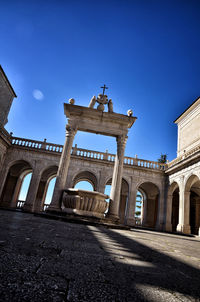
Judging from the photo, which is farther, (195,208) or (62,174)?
(195,208)

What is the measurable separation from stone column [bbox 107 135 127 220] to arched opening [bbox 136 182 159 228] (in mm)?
13278

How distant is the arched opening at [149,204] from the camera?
72.5ft

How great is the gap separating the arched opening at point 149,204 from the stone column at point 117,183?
1328cm

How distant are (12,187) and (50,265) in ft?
77.0

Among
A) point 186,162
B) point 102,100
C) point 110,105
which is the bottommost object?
point 186,162

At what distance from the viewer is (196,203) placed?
20469 mm

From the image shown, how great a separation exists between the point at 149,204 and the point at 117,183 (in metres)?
15.4

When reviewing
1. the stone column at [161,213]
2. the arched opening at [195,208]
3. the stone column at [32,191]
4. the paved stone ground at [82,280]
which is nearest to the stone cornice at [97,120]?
the paved stone ground at [82,280]

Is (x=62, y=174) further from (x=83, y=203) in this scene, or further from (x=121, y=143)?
(x=121, y=143)

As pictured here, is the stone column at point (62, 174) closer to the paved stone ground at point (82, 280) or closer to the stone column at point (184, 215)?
the paved stone ground at point (82, 280)

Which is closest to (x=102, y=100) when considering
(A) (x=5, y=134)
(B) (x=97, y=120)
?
(B) (x=97, y=120)

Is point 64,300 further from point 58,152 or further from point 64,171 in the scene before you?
point 58,152

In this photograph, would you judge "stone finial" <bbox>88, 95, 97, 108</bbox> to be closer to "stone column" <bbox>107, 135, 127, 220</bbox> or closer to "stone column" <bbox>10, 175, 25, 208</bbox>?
"stone column" <bbox>107, 135, 127, 220</bbox>

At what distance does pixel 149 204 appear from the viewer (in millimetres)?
23391
